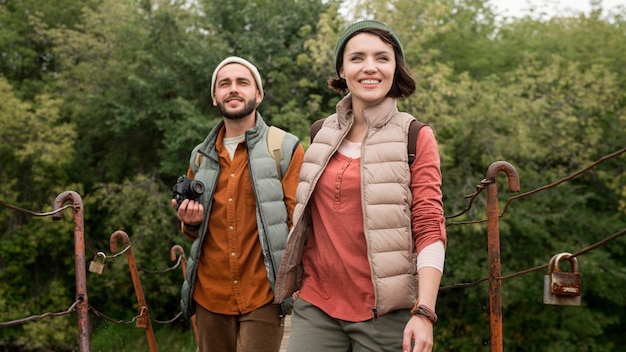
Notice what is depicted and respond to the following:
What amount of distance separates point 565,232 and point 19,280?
11432mm

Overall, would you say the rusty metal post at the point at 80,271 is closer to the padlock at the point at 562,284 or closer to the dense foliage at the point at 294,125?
the padlock at the point at 562,284

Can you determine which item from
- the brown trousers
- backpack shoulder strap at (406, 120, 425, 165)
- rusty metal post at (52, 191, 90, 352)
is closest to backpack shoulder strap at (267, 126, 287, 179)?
the brown trousers

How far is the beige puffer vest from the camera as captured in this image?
5.78 ft

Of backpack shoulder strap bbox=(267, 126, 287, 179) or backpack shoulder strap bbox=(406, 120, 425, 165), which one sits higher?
→ backpack shoulder strap bbox=(267, 126, 287, 179)

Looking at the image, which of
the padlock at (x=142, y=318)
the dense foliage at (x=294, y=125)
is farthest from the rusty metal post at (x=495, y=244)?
the dense foliage at (x=294, y=125)

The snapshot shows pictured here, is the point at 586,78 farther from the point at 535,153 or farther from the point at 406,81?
the point at 406,81

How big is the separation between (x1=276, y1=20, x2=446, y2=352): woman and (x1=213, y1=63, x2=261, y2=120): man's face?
2.36ft

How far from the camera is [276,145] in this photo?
2.68 meters

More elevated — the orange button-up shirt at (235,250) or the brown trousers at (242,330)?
the orange button-up shirt at (235,250)

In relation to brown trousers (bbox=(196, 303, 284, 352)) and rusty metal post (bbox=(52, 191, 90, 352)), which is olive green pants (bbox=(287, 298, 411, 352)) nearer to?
brown trousers (bbox=(196, 303, 284, 352))

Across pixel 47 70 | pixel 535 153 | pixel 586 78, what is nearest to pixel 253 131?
pixel 535 153

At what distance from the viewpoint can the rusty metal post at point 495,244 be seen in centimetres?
226

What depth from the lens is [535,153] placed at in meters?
11.8

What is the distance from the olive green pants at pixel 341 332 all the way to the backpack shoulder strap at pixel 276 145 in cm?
80
